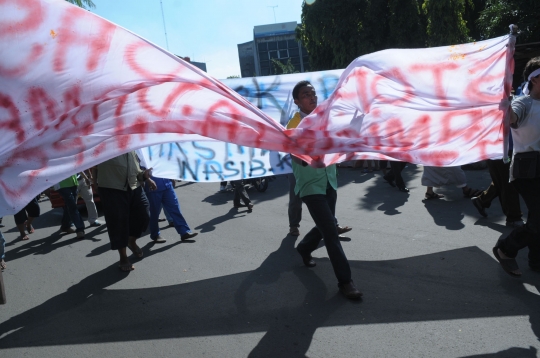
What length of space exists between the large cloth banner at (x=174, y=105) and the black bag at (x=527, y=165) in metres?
0.21

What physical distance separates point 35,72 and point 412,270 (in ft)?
12.9

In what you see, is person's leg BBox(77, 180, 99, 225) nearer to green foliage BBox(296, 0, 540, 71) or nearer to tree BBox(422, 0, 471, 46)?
green foliage BBox(296, 0, 540, 71)

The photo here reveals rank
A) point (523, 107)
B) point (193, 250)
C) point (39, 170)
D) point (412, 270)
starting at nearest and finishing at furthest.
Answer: point (39, 170)
point (523, 107)
point (412, 270)
point (193, 250)

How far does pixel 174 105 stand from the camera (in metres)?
4.08

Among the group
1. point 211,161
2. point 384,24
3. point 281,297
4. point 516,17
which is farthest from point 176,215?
point 384,24

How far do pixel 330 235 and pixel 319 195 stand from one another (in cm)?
40

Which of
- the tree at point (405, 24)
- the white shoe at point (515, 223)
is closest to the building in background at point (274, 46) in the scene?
the tree at point (405, 24)

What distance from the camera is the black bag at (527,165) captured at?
14.0 ft

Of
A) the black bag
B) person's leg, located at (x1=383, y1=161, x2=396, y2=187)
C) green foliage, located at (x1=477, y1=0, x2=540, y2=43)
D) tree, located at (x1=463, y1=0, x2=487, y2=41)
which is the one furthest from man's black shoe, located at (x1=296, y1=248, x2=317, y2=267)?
tree, located at (x1=463, y1=0, x2=487, y2=41)

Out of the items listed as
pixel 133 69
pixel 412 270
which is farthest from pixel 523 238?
pixel 133 69

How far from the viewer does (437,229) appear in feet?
21.9

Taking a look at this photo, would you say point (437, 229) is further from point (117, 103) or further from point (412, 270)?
point (117, 103)

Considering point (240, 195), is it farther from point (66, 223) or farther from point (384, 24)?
point (384, 24)

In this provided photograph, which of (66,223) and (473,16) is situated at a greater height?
(473,16)
